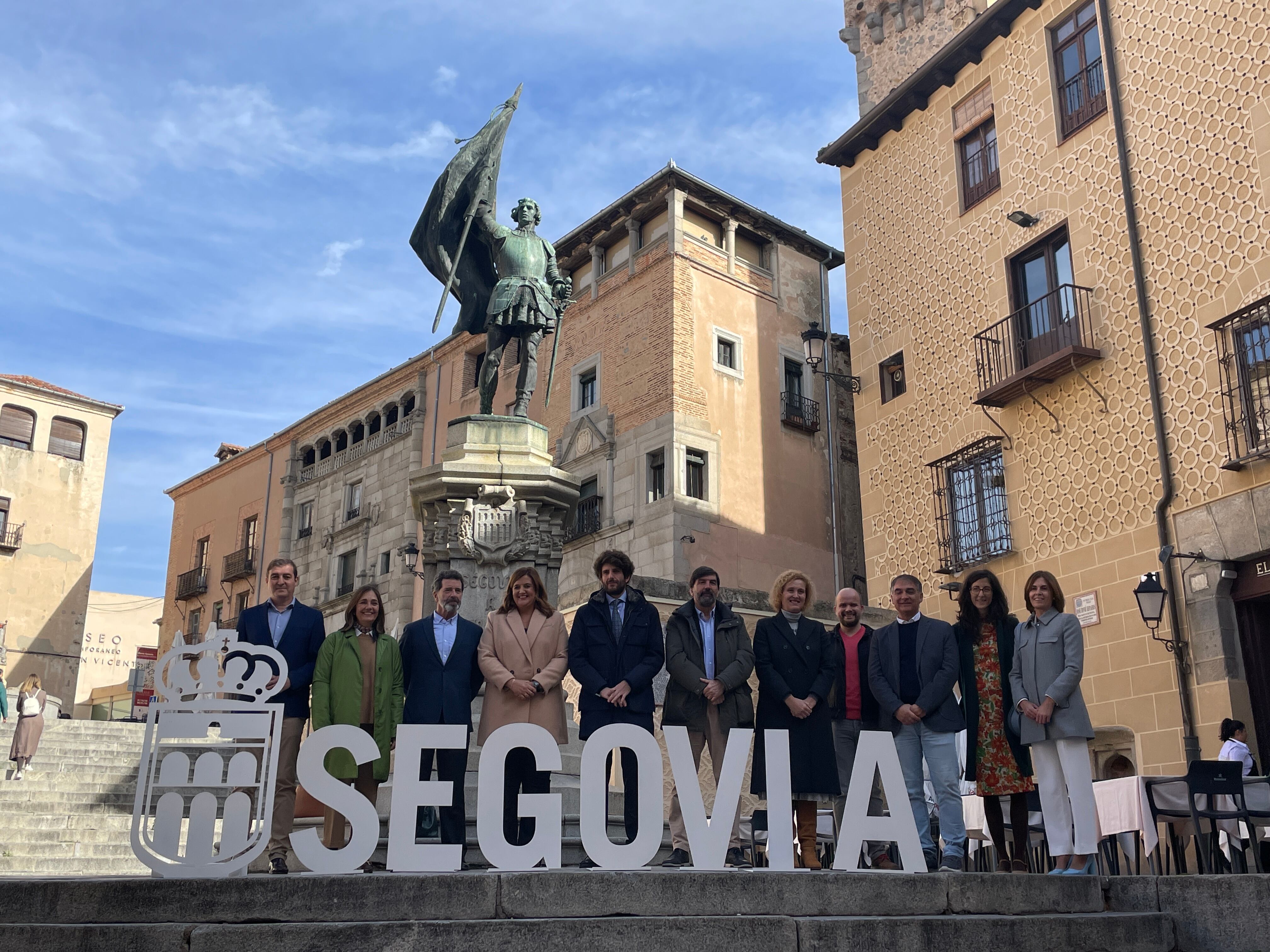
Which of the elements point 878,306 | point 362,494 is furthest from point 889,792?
point 362,494

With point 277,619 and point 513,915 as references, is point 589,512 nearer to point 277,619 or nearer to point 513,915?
point 277,619

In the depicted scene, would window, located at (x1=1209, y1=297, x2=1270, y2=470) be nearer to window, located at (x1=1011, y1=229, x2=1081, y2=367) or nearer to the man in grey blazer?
window, located at (x1=1011, y1=229, x2=1081, y2=367)

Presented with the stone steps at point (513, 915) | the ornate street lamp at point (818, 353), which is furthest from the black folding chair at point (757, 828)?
the ornate street lamp at point (818, 353)

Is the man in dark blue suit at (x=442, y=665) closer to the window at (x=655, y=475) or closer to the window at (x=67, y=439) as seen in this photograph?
the window at (x=655, y=475)

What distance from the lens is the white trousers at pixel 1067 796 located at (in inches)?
238

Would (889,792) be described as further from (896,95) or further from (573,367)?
(573,367)

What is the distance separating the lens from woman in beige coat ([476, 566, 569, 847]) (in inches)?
250

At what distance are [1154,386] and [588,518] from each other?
13.4 metres

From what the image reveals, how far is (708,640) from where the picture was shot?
21.7 ft

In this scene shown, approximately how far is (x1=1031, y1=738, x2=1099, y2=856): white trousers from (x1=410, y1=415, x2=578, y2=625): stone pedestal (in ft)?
14.7

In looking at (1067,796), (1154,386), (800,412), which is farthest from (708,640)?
(800,412)

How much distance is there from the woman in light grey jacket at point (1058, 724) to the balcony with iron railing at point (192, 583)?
120 feet

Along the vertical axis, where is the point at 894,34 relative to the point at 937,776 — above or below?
above

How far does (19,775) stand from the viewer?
43.8 ft
